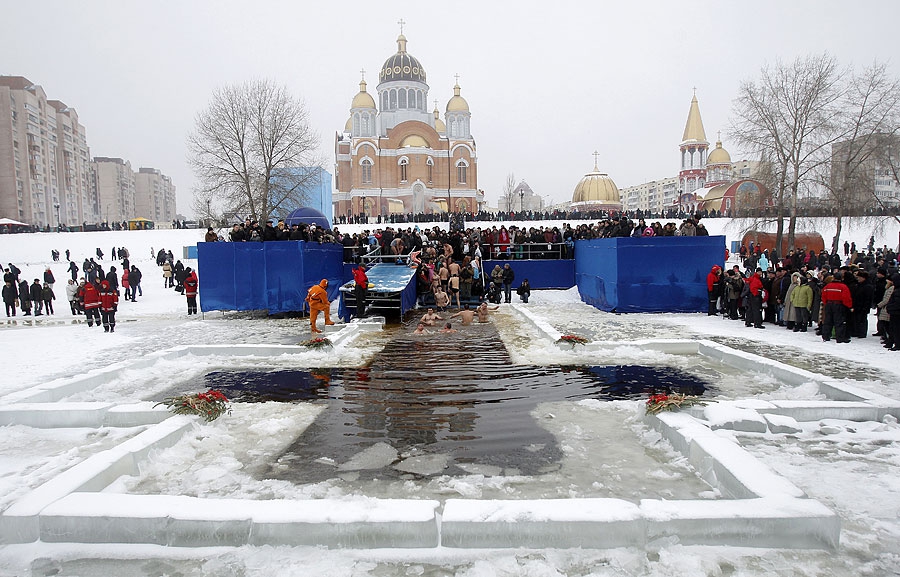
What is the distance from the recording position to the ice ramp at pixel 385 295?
15.5 m

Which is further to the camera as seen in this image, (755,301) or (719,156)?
(719,156)

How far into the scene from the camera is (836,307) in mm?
10547

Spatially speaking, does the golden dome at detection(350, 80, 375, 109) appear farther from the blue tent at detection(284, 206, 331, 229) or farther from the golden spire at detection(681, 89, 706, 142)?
the golden spire at detection(681, 89, 706, 142)

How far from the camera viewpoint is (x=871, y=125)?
89.6 ft

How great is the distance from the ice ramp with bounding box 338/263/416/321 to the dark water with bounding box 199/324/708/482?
460 cm

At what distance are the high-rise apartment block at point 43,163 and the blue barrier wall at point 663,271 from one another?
229ft

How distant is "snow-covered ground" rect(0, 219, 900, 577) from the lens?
3.36 meters

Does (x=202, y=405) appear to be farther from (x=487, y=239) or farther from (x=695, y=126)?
(x=695, y=126)

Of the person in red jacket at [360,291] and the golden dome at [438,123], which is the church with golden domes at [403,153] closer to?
the golden dome at [438,123]

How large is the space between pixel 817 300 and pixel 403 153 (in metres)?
54.5

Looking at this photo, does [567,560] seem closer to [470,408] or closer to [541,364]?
[470,408]

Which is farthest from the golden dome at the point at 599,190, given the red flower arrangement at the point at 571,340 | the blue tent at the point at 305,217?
the red flower arrangement at the point at 571,340

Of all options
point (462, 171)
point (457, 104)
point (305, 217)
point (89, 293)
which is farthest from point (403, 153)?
point (89, 293)

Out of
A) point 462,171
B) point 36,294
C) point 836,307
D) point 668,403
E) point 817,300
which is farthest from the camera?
point 462,171
